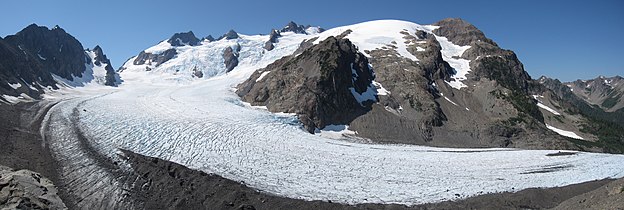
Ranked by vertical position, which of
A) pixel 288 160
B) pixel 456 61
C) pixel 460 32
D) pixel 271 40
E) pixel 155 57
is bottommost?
pixel 288 160

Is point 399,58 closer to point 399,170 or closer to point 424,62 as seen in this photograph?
point 424,62

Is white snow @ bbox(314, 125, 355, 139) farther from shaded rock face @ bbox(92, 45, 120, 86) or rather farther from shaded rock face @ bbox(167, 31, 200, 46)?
shaded rock face @ bbox(167, 31, 200, 46)

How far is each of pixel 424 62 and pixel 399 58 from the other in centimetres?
564

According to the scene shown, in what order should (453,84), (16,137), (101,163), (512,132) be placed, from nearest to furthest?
(101,163) < (16,137) < (512,132) < (453,84)

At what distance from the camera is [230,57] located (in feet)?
488

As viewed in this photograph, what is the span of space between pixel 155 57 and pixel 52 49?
52.1 meters

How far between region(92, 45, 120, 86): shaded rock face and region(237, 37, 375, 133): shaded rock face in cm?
7538

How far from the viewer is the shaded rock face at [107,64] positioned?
4820 inches

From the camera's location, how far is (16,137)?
2848 centimetres

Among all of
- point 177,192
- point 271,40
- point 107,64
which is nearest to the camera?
point 177,192

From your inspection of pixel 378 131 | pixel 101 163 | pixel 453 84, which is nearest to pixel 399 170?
pixel 101 163

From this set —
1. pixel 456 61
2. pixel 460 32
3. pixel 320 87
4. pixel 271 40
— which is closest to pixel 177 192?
pixel 320 87

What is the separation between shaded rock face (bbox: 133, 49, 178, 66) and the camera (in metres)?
162

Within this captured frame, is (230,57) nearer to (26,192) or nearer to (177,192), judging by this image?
(177,192)
